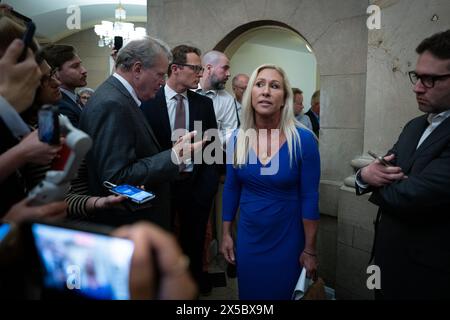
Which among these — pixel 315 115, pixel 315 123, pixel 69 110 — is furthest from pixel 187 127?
pixel 315 115

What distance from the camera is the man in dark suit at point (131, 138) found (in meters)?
1.81

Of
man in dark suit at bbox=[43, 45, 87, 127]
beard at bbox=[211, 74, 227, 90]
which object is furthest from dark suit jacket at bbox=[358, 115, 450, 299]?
man in dark suit at bbox=[43, 45, 87, 127]

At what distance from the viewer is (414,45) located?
96.7 inches

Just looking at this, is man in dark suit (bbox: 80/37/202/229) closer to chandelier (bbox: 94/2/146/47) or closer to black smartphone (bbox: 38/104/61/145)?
black smartphone (bbox: 38/104/61/145)

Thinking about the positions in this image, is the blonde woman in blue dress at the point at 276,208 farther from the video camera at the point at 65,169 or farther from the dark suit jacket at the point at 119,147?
the video camera at the point at 65,169

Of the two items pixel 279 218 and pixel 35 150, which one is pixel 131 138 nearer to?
pixel 35 150

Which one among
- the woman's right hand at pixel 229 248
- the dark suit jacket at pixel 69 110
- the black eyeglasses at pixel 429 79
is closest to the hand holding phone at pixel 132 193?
the woman's right hand at pixel 229 248

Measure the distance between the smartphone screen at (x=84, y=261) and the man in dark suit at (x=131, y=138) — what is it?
1.04m

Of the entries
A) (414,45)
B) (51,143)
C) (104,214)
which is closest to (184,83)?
(104,214)

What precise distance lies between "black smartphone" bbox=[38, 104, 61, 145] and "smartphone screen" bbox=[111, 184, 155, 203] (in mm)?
730

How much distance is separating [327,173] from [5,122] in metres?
2.98

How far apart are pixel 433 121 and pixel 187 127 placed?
1.85m

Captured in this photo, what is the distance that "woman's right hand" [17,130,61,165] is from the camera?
103 cm
